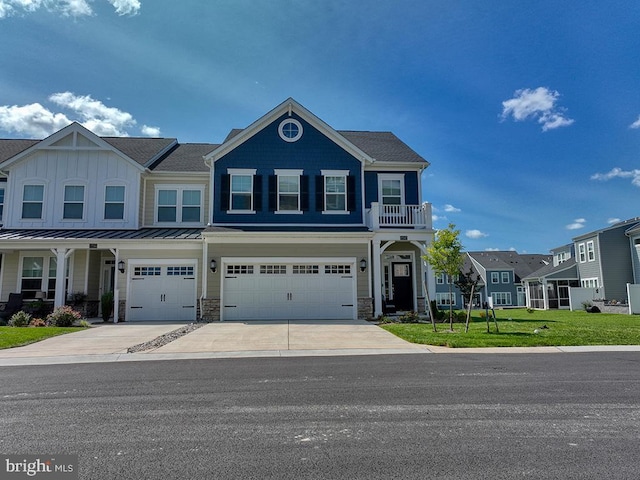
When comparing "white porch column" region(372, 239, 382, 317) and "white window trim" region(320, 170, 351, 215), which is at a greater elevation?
"white window trim" region(320, 170, 351, 215)

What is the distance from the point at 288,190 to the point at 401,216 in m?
5.40

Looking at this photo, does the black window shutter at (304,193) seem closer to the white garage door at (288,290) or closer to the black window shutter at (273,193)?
the black window shutter at (273,193)

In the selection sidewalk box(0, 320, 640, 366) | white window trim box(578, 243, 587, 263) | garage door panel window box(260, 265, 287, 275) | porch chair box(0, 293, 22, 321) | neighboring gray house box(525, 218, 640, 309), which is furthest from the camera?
white window trim box(578, 243, 587, 263)

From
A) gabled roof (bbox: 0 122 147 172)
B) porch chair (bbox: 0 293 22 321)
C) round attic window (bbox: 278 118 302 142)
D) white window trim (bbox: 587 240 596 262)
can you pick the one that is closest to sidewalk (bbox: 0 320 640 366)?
porch chair (bbox: 0 293 22 321)

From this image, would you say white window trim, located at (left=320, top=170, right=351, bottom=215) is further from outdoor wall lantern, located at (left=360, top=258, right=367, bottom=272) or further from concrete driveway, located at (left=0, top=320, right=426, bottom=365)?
concrete driveway, located at (left=0, top=320, right=426, bottom=365)

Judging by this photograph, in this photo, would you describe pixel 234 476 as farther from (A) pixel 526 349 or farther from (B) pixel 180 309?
(B) pixel 180 309

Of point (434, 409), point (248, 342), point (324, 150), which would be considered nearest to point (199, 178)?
point (324, 150)

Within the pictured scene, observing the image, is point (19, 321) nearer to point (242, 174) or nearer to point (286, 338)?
point (242, 174)

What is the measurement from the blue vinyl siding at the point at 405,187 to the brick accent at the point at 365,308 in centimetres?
476

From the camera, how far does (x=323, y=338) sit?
11.9m

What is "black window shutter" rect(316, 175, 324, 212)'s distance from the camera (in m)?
18.7

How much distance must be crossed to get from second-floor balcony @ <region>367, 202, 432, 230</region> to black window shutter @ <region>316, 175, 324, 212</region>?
223cm

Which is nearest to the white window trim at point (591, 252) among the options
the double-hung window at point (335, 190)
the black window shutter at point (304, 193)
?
the double-hung window at point (335, 190)

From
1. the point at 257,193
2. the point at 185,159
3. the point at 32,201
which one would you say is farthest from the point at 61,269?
the point at 257,193
